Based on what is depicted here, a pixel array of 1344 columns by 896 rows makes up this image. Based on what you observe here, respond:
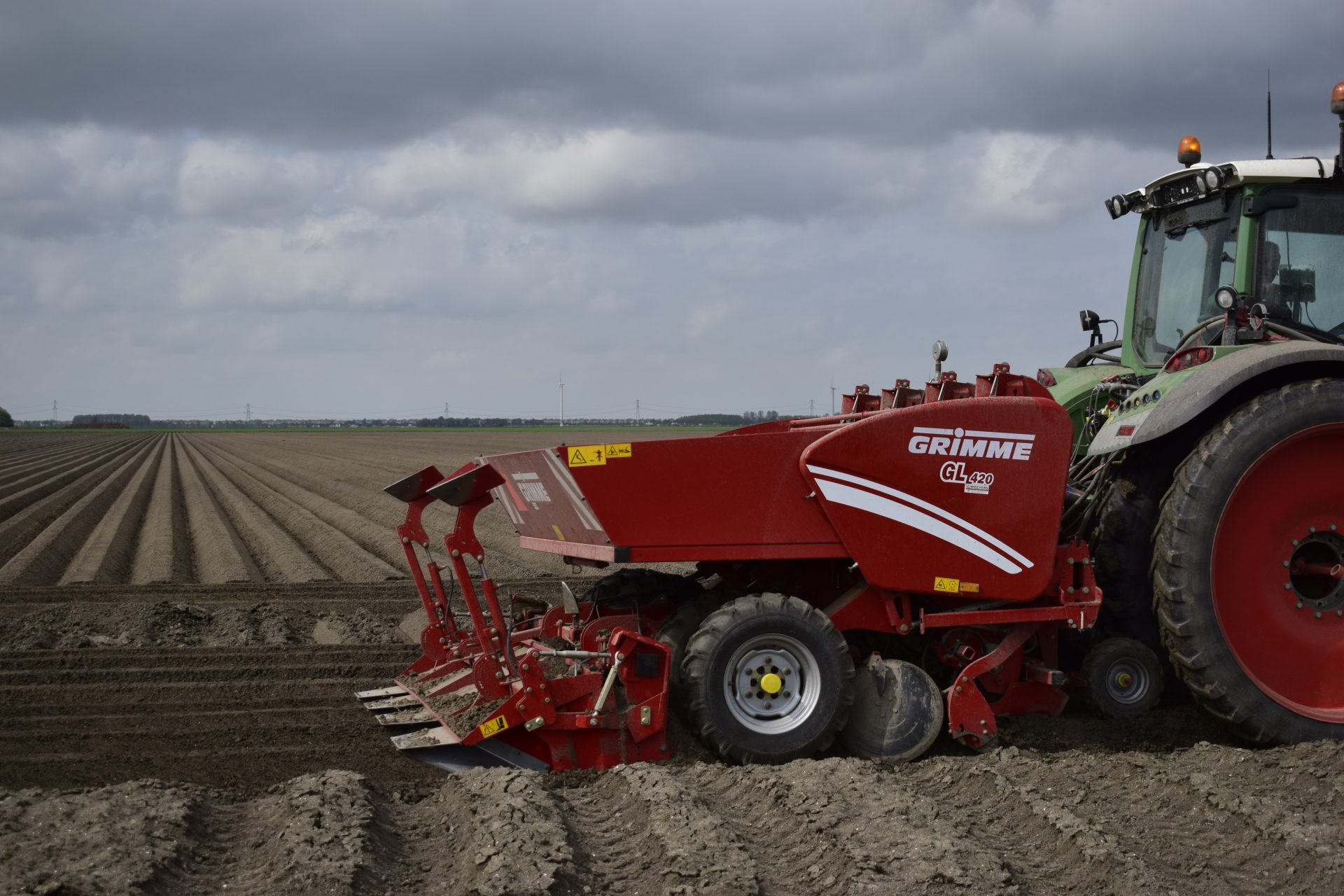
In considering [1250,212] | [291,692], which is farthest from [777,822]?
[1250,212]

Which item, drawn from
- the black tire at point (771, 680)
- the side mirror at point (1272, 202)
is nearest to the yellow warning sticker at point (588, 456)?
the black tire at point (771, 680)

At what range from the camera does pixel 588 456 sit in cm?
507

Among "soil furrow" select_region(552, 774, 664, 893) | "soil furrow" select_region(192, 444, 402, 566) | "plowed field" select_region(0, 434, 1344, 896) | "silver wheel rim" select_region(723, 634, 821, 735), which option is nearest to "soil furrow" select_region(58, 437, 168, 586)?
"soil furrow" select_region(192, 444, 402, 566)

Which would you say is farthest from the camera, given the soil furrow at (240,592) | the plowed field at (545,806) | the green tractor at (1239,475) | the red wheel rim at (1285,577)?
the soil furrow at (240,592)

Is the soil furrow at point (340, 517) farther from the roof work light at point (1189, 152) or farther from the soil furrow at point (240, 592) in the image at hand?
the roof work light at point (1189, 152)

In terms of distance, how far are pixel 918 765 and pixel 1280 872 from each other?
1545mm

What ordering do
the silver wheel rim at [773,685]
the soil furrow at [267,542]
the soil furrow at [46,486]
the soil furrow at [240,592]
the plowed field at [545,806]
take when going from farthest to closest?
1. the soil furrow at [46,486]
2. the soil furrow at [267,542]
3. the soil furrow at [240,592]
4. the silver wheel rim at [773,685]
5. the plowed field at [545,806]

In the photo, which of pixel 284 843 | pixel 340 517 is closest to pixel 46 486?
pixel 340 517

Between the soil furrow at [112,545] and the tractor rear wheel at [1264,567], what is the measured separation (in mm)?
10166

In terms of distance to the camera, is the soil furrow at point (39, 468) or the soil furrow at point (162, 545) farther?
the soil furrow at point (39, 468)

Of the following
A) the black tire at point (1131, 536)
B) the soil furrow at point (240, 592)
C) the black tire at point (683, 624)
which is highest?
the black tire at point (1131, 536)

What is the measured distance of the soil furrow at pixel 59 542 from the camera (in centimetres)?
1223

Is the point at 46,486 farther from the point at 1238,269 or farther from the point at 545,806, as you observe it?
the point at 1238,269

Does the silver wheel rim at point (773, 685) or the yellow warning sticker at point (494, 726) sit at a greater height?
the silver wheel rim at point (773, 685)
